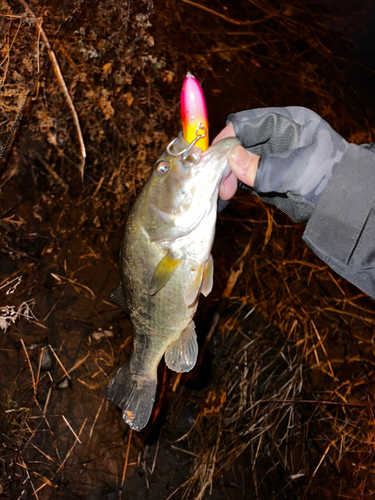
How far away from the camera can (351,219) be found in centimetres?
191

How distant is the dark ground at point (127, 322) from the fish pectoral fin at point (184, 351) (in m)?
1.93

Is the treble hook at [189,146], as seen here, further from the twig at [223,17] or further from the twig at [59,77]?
the twig at [223,17]

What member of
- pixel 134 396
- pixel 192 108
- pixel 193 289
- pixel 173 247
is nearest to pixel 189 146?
pixel 192 108

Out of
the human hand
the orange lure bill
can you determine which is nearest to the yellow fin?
the human hand

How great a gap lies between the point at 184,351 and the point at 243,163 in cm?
115

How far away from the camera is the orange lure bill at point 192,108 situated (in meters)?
1.80

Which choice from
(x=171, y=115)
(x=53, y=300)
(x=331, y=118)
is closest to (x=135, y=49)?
(x=171, y=115)

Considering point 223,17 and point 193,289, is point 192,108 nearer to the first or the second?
point 193,289

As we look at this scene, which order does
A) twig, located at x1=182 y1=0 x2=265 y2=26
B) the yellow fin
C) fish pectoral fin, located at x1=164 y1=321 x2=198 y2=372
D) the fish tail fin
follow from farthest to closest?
1. twig, located at x1=182 y1=0 x2=265 y2=26
2. the fish tail fin
3. fish pectoral fin, located at x1=164 y1=321 x2=198 y2=372
4. the yellow fin

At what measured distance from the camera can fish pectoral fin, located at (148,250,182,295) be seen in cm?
204

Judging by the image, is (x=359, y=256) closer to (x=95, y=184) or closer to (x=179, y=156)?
(x=179, y=156)

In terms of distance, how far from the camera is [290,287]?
4.78m

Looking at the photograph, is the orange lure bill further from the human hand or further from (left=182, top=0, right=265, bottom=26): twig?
(left=182, top=0, right=265, bottom=26): twig

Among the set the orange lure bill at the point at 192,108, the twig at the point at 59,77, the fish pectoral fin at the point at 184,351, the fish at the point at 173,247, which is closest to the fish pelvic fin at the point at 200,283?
the fish at the point at 173,247
